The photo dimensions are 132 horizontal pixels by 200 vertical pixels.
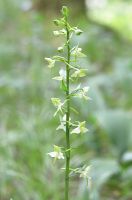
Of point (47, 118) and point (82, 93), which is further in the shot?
point (47, 118)

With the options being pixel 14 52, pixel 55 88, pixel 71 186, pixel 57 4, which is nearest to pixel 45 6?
pixel 57 4

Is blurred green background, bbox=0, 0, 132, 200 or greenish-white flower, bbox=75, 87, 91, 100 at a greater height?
blurred green background, bbox=0, 0, 132, 200

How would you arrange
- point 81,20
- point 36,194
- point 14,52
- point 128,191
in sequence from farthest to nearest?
point 81,20 → point 14,52 → point 128,191 → point 36,194

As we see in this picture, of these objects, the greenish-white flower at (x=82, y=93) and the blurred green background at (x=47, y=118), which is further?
the blurred green background at (x=47, y=118)

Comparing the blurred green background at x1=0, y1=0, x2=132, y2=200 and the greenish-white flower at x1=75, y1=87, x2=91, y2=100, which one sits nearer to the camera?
the greenish-white flower at x1=75, y1=87, x2=91, y2=100

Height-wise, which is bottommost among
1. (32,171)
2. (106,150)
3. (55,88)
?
(32,171)

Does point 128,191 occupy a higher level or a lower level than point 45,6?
lower

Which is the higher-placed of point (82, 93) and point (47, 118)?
point (47, 118)

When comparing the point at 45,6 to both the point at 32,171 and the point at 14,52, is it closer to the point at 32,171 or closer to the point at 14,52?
the point at 14,52
